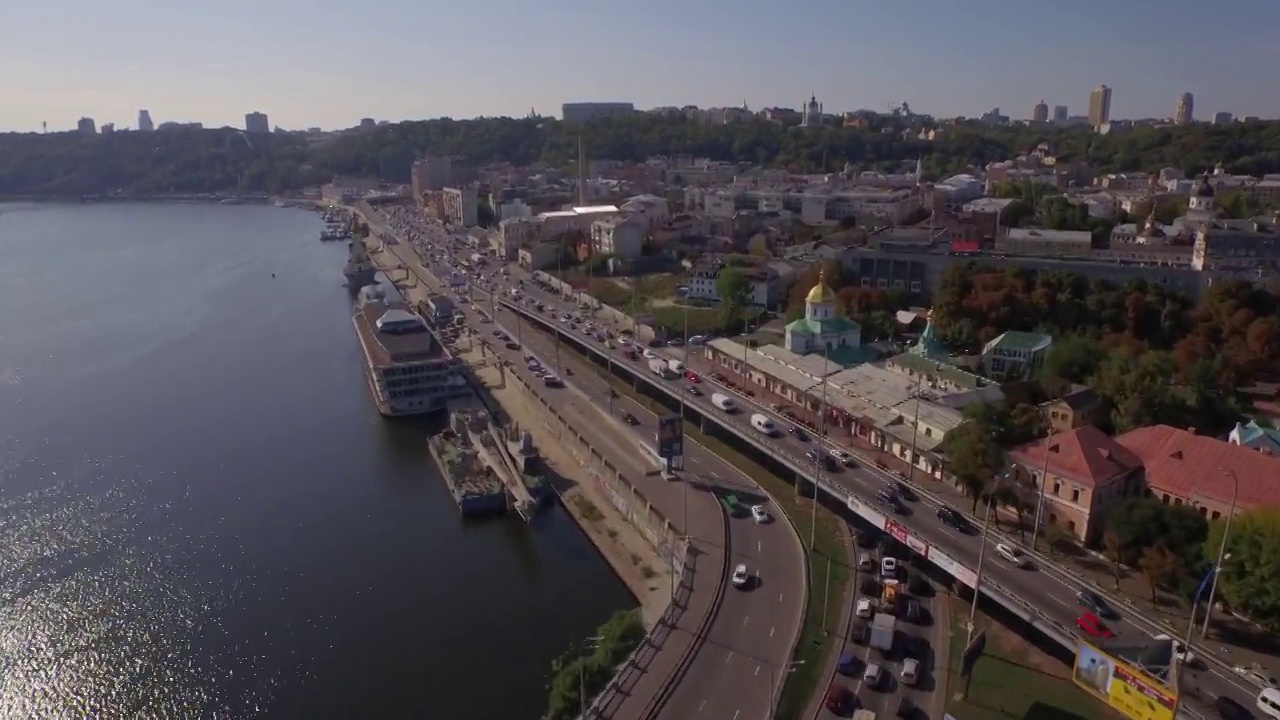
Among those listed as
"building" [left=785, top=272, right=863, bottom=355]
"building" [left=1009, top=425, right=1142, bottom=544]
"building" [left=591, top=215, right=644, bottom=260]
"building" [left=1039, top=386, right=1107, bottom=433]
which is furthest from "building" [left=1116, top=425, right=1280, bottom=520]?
"building" [left=591, top=215, right=644, bottom=260]

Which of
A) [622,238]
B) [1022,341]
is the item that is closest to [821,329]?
[1022,341]

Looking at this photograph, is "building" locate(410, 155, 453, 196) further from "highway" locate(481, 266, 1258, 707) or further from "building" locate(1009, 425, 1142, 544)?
"building" locate(1009, 425, 1142, 544)

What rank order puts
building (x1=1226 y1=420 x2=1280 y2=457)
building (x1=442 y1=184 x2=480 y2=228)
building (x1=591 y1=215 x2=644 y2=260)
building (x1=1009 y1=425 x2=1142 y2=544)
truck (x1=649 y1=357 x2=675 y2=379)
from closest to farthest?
1. building (x1=1009 y1=425 x2=1142 y2=544)
2. building (x1=1226 y1=420 x2=1280 y2=457)
3. truck (x1=649 y1=357 x2=675 y2=379)
4. building (x1=591 y1=215 x2=644 y2=260)
5. building (x1=442 y1=184 x2=480 y2=228)

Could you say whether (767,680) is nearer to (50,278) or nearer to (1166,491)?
(1166,491)

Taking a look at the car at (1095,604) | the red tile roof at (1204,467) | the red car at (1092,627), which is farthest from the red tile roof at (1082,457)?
the red car at (1092,627)

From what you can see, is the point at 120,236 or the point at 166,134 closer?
the point at 120,236

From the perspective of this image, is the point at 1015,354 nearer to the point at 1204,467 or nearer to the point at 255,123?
the point at 1204,467

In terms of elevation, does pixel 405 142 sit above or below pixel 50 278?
above

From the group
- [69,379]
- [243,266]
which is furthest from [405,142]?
[69,379]
